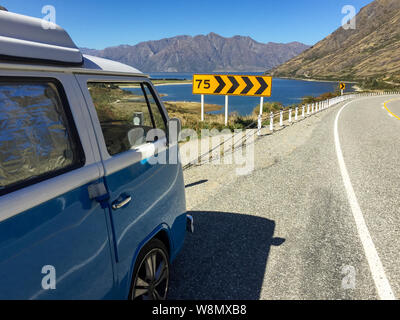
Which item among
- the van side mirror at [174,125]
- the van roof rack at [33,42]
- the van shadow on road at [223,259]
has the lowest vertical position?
the van shadow on road at [223,259]

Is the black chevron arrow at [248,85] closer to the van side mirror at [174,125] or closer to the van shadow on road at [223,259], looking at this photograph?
the van shadow on road at [223,259]

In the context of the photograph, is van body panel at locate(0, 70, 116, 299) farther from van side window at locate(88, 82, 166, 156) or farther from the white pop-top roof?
van side window at locate(88, 82, 166, 156)

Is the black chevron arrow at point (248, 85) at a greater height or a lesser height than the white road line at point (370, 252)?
greater

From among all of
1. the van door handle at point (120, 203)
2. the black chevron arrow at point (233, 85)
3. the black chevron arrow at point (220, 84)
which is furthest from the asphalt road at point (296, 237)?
the black chevron arrow at point (220, 84)

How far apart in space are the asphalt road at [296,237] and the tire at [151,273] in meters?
0.50

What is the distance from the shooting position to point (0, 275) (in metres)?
1.31

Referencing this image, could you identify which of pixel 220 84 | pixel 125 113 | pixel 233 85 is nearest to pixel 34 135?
pixel 125 113

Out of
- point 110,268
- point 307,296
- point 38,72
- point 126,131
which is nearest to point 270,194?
point 307,296

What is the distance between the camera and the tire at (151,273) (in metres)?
2.44

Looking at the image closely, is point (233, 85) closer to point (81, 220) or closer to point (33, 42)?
point (33, 42)

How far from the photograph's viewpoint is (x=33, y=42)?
1705mm

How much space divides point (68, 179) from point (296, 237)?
3.62m

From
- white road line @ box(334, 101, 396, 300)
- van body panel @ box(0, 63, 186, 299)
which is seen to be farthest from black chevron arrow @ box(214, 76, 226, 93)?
van body panel @ box(0, 63, 186, 299)
